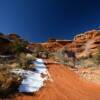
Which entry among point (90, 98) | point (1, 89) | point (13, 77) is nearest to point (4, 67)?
point (13, 77)

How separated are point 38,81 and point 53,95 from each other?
2.55m

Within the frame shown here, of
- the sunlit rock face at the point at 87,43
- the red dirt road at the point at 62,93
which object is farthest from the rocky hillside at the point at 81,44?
the red dirt road at the point at 62,93

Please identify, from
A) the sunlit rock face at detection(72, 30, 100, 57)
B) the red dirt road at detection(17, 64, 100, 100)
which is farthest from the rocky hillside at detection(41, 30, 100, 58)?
the red dirt road at detection(17, 64, 100, 100)

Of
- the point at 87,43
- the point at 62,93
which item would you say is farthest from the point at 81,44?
the point at 62,93

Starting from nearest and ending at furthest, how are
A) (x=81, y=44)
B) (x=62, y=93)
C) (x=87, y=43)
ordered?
(x=62, y=93) < (x=87, y=43) < (x=81, y=44)

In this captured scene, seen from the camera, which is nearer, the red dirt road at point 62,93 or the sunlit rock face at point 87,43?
the red dirt road at point 62,93

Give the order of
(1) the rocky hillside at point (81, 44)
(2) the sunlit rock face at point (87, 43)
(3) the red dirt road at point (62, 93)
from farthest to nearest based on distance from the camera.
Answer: (1) the rocky hillside at point (81, 44)
(2) the sunlit rock face at point (87, 43)
(3) the red dirt road at point (62, 93)

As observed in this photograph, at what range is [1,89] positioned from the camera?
11836mm

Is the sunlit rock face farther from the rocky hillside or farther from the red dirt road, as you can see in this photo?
the red dirt road

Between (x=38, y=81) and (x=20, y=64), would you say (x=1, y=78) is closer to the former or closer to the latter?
(x=38, y=81)

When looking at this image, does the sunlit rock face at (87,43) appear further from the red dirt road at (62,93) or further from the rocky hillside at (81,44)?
the red dirt road at (62,93)

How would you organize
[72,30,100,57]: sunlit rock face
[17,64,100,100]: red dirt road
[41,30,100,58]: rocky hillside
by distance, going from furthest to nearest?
[41,30,100,58]: rocky hillside → [72,30,100,57]: sunlit rock face → [17,64,100,100]: red dirt road

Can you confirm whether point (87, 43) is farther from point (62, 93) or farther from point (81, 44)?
point (62, 93)

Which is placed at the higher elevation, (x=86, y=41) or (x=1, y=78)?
(x=86, y=41)
